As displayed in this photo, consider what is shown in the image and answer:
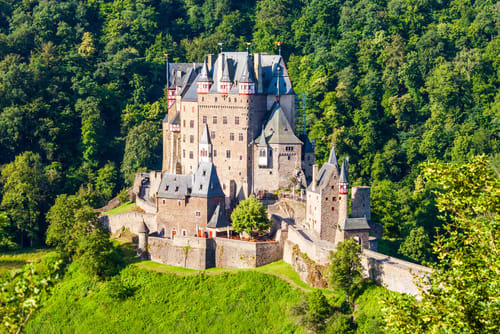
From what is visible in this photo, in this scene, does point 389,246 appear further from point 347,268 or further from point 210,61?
point 210,61

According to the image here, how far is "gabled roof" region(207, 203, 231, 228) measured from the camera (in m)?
56.9

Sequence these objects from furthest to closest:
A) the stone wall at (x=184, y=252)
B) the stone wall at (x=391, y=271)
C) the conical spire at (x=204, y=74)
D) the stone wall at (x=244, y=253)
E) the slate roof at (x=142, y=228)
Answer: the conical spire at (x=204, y=74), the slate roof at (x=142, y=228), the stone wall at (x=184, y=252), the stone wall at (x=244, y=253), the stone wall at (x=391, y=271)

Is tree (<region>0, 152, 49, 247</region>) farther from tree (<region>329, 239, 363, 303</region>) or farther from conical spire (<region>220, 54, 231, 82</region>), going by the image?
tree (<region>329, 239, 363, 303</region>)

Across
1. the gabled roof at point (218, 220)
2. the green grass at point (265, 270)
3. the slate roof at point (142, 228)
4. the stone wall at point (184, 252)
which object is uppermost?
the gabled roof at point (218, 220)

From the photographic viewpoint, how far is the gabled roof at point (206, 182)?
57.0 m

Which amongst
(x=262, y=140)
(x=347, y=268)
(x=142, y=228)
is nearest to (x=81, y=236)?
(x=142, y=228)

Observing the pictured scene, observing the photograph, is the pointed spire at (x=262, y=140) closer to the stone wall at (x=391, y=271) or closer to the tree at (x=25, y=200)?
the stone wall at (x=391, y=271)

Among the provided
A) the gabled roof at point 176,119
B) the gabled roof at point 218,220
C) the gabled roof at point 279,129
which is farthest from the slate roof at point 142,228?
the gabled roof at point 279,129

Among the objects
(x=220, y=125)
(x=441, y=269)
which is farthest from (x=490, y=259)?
(x=220, y=125)

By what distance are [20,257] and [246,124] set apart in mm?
22962

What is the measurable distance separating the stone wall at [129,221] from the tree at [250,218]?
8.06 metres

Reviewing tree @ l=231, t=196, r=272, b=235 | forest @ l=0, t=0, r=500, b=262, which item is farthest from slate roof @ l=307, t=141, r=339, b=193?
forest @ l=0, t=0, r=500, b=262

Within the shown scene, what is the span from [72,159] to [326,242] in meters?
40.4

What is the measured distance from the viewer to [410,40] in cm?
9212
